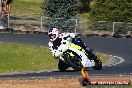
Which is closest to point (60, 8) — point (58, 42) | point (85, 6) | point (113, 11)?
point (113, 11)

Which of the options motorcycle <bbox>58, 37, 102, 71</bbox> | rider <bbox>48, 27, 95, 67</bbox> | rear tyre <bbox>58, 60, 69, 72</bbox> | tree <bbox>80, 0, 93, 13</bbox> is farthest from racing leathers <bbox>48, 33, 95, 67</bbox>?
tree <bbox>80, 0, 93, 13</bbox>

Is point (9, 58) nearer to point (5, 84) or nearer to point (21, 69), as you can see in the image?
point (21, 69)

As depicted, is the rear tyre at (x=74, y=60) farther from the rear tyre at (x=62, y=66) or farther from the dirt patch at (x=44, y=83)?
the rear tyre at (x=62, y=66)

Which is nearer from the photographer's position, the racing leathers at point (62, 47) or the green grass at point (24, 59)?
the racing leathers at point (62, 47)

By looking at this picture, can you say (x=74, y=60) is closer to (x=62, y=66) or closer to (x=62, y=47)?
(x=62, y=47)

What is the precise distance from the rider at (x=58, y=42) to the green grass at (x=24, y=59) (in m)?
6.93

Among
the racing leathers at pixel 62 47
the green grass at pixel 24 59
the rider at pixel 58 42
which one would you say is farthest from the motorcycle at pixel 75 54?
the green grass at pixel 24 59

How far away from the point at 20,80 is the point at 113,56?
14411 millimetres

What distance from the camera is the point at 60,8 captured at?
5131 cm

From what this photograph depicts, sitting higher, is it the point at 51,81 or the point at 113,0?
Result: the point at 51,81

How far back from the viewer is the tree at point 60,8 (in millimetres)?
50656

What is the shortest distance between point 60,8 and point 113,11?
5.43 meters

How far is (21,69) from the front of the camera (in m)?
25.8

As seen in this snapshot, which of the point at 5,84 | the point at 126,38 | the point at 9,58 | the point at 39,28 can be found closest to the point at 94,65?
the point at 5,84
